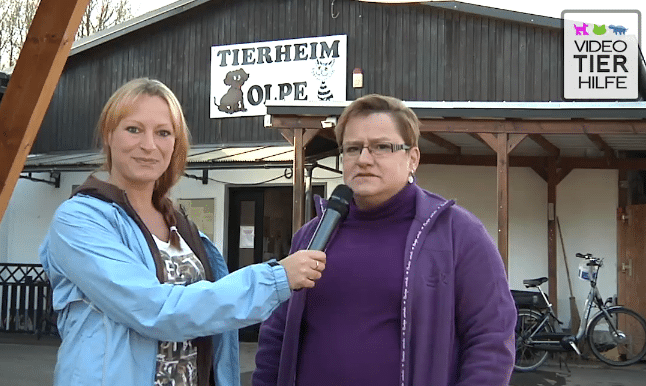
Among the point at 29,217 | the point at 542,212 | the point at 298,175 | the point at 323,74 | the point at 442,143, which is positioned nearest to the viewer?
the point at 298,175

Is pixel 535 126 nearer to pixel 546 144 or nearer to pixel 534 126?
pixel 534 126

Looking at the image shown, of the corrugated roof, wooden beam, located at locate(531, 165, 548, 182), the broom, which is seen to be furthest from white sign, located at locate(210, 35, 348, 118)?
the broom

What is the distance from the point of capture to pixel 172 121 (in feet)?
7.88

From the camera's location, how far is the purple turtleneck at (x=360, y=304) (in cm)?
244

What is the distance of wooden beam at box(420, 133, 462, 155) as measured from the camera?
32.7 ft

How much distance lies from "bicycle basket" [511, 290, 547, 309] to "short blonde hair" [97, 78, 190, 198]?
311 inches

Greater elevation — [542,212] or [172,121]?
[172,121]

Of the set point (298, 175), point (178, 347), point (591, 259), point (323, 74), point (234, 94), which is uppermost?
point (323, 74)

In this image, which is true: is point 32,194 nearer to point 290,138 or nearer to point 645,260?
point 290,138

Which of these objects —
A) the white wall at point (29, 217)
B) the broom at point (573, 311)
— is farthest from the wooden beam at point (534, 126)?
the white wall at point (29, 217)

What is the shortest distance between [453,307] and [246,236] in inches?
439

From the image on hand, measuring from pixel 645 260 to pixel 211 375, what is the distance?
9.38m

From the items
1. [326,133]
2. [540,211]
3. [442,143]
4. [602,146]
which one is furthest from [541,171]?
[326,133]

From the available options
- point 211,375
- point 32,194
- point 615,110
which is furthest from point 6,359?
point 211,375
